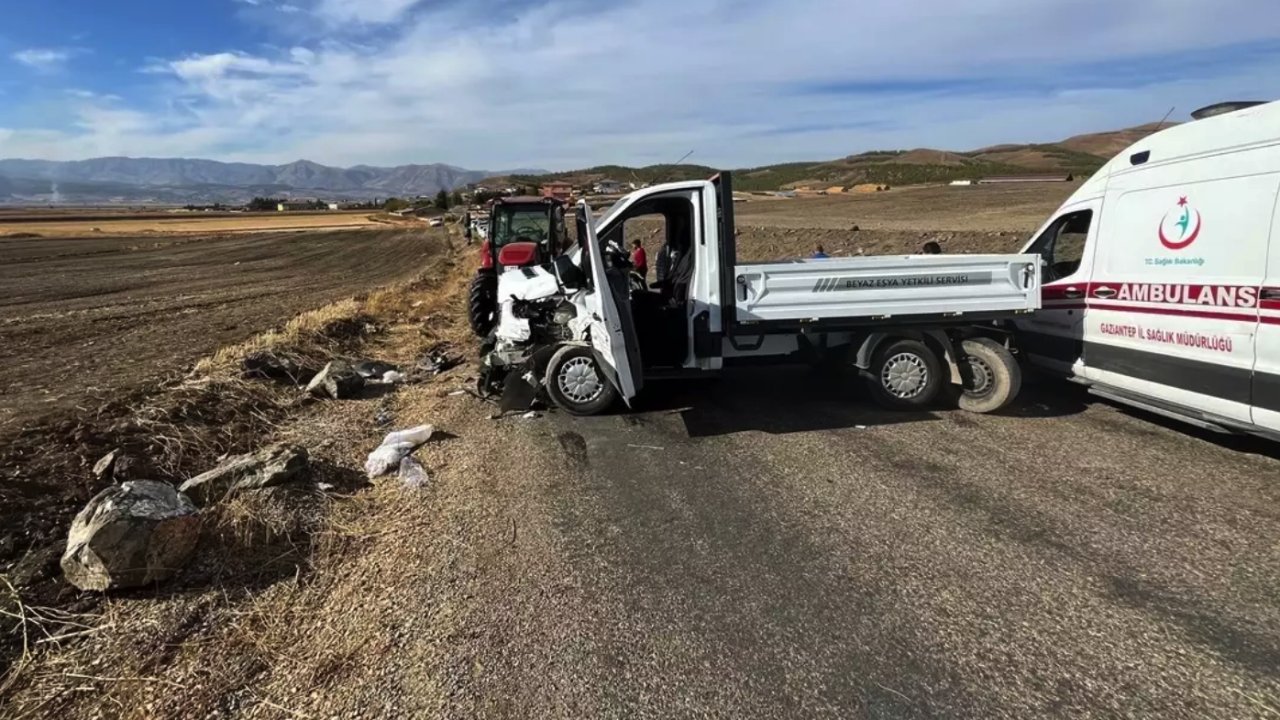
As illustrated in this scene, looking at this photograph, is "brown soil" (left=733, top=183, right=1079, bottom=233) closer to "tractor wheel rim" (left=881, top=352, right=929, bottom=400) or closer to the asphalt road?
"tractor wheel rim" (left=881, top=352, right=929, bottom=400)

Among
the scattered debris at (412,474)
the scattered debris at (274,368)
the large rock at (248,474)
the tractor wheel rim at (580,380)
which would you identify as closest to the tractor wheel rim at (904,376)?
the tractor wheel rim at (580,380)

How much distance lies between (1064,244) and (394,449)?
6506 millimetres

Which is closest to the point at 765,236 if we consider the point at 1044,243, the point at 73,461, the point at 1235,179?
the point at 1044,243

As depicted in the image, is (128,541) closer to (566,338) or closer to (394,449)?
(394,449)

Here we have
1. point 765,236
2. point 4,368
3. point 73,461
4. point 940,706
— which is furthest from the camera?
point 765,236

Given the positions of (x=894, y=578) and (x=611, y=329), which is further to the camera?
(x=611, y=329)

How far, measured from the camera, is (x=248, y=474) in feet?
16.5

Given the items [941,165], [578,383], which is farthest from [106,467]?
[941,165]

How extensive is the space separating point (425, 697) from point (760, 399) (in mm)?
5176

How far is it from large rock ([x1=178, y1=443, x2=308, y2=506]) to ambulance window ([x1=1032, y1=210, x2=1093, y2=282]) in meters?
6.81

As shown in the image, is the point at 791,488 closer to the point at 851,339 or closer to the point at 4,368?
the point at 851,339

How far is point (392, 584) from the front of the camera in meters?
3.93

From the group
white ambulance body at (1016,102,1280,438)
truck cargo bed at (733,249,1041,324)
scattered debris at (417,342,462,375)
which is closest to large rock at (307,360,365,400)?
scattered debris at (417,342,462,375)

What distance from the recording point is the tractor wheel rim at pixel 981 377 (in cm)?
678
